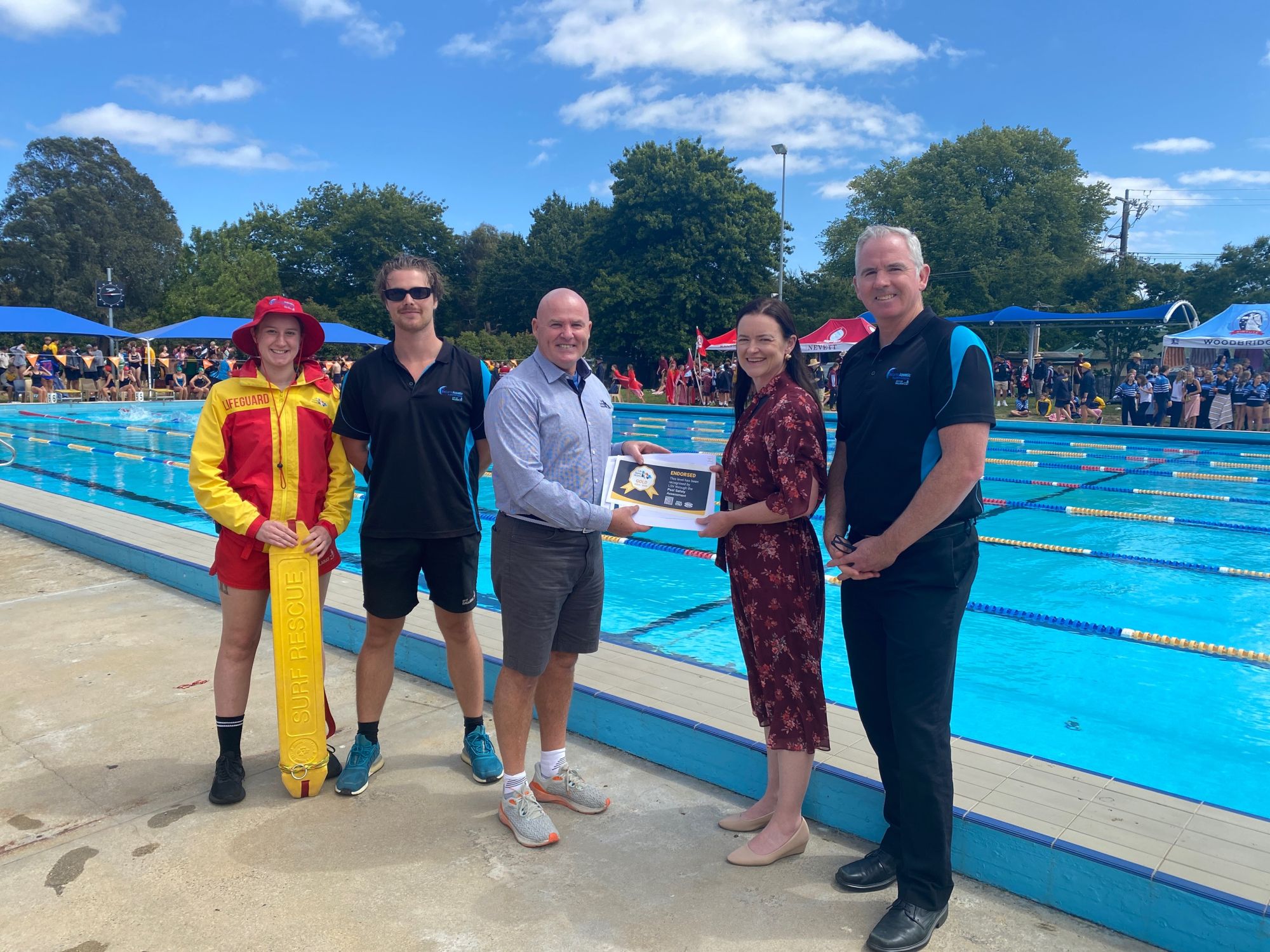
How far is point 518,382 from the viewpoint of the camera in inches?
107

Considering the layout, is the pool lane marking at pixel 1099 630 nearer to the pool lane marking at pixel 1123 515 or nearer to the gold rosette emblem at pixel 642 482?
the gold rosette emblem at pixel 642 482

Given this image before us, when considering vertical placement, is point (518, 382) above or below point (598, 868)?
above

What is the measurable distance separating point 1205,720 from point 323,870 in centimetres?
456

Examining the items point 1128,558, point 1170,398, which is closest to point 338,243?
point 1170,398

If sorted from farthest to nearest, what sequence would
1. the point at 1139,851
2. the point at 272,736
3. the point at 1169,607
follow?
the point at 1169,607 → the point at 272,736 → the point at 1139,851

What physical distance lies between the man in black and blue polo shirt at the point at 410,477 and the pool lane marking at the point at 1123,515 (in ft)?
29.2

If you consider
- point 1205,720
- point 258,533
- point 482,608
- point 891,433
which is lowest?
point 1205,720

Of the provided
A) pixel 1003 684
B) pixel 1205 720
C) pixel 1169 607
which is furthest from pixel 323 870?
pixel 1169 607

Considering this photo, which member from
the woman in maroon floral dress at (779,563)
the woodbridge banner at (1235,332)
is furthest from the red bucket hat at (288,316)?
the woodbridge banner at (1235,332)

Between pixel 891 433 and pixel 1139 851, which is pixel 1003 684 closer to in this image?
pixel 1139 851

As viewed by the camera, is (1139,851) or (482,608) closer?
(1139,851)

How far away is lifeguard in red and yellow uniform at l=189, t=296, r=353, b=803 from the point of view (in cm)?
299

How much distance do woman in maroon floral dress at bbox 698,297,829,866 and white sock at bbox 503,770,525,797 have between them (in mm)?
750

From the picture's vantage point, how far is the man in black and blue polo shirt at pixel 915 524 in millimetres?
2215
